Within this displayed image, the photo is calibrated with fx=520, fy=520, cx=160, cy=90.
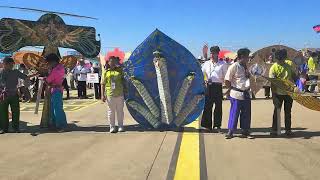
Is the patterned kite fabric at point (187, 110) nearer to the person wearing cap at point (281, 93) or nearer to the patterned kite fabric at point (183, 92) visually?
the patterned kite fabric at point (183, 92)

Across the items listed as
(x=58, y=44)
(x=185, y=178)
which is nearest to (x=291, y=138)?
(x=185, y=178)

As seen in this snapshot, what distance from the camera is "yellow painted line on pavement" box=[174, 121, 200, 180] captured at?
6.80 metres

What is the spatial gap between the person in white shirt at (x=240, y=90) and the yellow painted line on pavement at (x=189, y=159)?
792 millimetres

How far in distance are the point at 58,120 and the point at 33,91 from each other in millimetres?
10963

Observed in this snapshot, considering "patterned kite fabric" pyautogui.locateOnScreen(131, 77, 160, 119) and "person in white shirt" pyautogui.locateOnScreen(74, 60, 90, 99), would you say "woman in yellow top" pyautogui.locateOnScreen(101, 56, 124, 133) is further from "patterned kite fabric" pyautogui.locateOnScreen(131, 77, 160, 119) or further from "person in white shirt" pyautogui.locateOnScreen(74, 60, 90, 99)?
"person in white shirt" pyautogui.locateOnScreen(74, 60, 90, 99)

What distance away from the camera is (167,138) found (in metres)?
9.84

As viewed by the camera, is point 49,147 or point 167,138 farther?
point 167,138

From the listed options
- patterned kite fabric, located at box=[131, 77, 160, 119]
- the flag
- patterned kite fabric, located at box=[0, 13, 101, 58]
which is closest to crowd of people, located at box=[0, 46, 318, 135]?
patterned kite fabric, located at box=[131, 77, 160, 119]

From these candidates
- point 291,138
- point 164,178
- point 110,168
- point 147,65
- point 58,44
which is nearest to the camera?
point 164,178

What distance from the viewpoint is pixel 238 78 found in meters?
9.86

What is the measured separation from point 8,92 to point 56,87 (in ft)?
3.29

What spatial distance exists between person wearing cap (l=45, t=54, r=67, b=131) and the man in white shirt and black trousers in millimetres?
3077

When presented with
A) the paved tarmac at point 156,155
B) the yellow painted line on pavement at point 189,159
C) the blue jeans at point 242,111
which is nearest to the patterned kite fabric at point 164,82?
the paved tarmac at point 156,155

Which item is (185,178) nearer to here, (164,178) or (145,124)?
(164,178)
